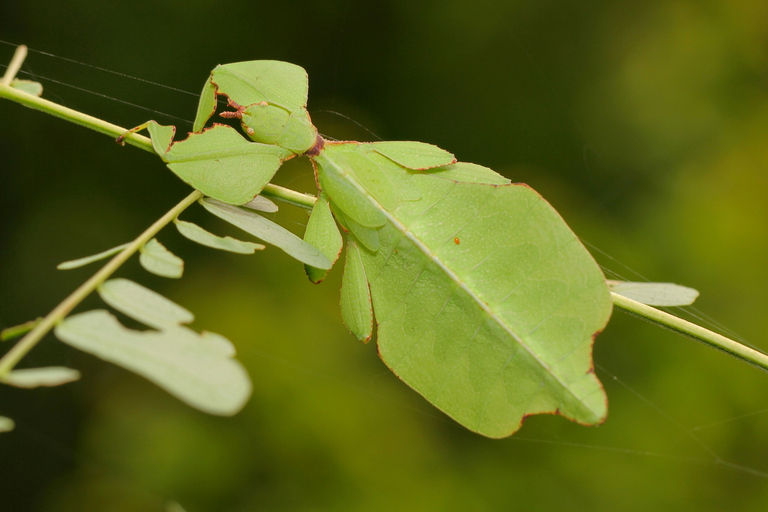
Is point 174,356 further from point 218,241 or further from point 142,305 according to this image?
point 218,241

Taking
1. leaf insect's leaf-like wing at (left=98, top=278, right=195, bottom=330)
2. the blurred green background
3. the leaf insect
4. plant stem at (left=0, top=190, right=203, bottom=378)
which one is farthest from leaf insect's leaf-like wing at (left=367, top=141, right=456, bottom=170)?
the blurred green background

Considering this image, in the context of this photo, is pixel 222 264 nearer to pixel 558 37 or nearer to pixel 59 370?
pixel 558 37

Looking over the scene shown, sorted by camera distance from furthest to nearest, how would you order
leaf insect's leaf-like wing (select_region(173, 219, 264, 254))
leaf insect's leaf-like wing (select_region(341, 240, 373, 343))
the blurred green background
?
1. the blurred green background
2. leaf insect's leaf-like wing (select_region(341, 240, 373, 343))
3. leaf insect's leaf-like wing (select_region(173, 219, 264, 254))

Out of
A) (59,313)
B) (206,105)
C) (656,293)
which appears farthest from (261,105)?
(656,293)

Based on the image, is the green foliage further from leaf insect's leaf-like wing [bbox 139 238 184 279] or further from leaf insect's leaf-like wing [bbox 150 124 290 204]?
leaf insect's leaf-like wing [bbox 150 124 290 204]

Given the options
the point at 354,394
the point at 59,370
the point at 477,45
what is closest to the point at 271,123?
the point at 59,370
